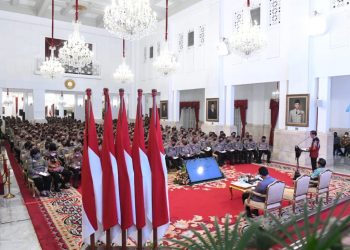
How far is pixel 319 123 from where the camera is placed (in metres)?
10.8

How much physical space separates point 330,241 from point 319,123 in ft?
35.3

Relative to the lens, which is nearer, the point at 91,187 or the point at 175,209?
the point at 91,187

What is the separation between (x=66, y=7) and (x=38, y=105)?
6.55 meters

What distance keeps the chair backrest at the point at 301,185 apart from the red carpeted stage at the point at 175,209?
0.35 meters

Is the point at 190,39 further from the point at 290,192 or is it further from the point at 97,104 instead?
the point at 290,192

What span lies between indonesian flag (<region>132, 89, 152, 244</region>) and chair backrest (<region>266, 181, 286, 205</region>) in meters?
2.62

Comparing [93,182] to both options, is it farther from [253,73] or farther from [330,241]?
[253,73]

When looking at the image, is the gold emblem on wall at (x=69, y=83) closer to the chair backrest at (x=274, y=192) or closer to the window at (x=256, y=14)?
the window at (x=256, y=14)

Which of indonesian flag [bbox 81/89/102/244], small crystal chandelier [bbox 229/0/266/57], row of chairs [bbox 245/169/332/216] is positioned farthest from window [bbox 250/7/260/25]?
indonesian flag [bbox 81/89/102/244]

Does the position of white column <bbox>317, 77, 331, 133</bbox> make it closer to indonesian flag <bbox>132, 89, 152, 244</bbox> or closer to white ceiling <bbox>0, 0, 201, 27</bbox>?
white ceiling <bbox>0, 0, 201, 27</bbox>

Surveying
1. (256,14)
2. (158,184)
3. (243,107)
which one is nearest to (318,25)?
(256,14)

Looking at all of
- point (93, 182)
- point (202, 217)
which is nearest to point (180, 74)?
point (202, 217)

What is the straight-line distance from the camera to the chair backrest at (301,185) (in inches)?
224

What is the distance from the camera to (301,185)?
5781mm
